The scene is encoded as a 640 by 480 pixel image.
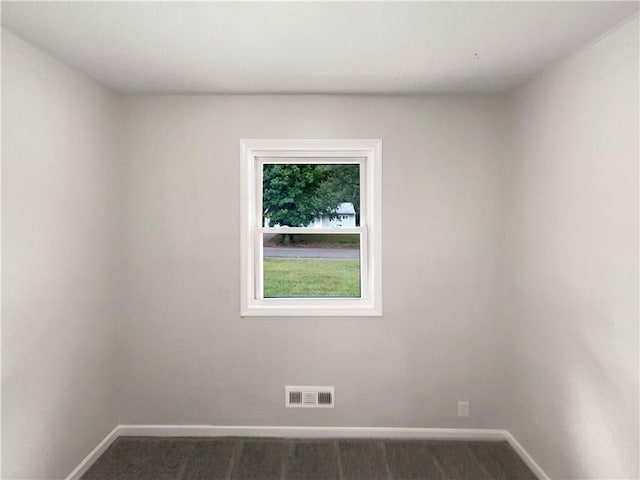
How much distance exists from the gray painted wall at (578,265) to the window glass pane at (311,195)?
3.74 feet

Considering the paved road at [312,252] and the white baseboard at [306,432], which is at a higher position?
the paved road at [312,252]

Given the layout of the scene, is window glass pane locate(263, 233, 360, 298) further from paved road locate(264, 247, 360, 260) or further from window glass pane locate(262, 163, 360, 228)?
window glass pane locate(262, 163, 360, 228)

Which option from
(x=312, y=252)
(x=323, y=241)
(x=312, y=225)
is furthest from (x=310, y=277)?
(x=312, y=225)

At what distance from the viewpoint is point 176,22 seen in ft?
5.64


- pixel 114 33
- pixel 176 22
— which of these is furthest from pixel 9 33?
pixel 176 22

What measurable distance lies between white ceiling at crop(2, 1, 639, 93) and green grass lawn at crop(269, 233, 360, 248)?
3.48ft

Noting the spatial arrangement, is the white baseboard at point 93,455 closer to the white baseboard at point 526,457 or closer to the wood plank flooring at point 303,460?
the wood plank flooring at point 303,460

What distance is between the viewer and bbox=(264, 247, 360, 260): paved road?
297cm

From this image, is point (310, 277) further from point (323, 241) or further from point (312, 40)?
point (312, 40)

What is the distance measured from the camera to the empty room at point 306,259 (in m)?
2.00

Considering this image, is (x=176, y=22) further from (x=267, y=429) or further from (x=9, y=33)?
(x=267, y=429)

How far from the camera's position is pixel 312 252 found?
2973 millimetres

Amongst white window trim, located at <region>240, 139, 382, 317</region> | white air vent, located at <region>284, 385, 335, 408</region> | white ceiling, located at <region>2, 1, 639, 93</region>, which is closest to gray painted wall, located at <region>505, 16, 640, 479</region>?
white ceiling, located at <region>2, 1, 639, 93</region>

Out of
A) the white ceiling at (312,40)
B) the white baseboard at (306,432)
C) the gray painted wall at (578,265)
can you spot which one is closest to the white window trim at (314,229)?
the white ceiling at (312,40)
